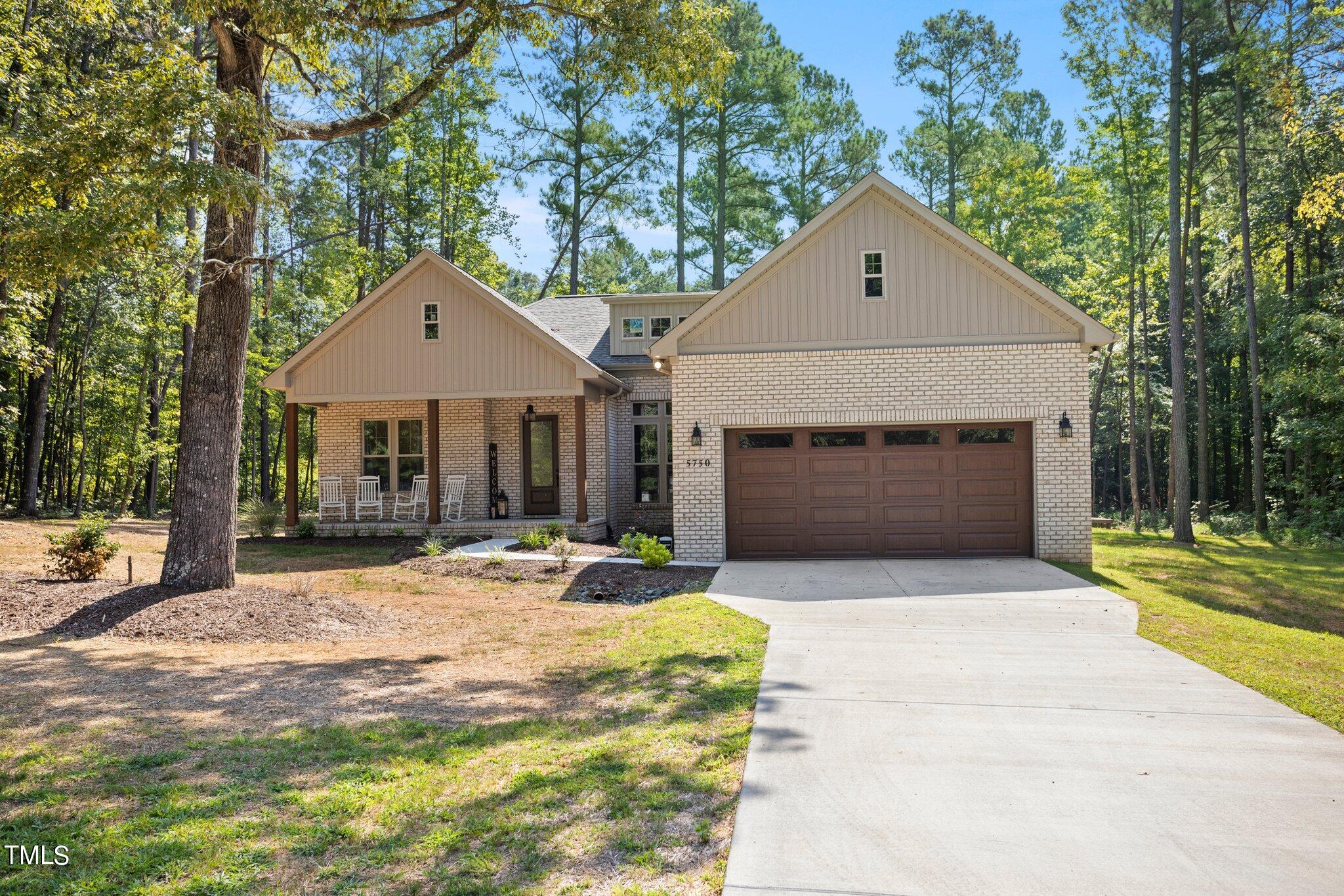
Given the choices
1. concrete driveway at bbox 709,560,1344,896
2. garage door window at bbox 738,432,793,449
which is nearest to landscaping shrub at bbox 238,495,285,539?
garage door window at bbox 738,432,793,449

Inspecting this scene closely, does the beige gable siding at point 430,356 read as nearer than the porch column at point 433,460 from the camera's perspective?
Yes

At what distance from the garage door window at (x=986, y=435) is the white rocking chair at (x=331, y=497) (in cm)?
1313

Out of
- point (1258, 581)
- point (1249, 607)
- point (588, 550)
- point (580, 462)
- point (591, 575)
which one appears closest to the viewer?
point (1249, 607)

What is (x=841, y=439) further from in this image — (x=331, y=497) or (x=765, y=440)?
(x=331, y=497)

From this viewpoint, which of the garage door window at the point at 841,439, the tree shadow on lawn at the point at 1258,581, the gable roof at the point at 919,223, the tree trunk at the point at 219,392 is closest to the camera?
the tree trunk at the point at 219,392

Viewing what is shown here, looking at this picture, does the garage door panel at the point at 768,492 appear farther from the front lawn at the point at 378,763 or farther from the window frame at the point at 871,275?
the front lawn at the point at 378,763

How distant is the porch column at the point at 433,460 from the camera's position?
16.5 meters

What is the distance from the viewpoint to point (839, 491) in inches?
504

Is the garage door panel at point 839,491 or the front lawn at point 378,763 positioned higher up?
the garage door panel at point 839,491

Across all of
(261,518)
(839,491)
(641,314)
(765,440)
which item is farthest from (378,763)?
(641,314)

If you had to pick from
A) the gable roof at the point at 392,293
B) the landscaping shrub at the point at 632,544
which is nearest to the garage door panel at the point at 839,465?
the landscaping shrub at the point at 632,544

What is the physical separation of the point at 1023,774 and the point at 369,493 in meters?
16.6

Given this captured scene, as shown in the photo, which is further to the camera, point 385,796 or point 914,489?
point 914,489

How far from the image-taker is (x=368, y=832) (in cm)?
352
